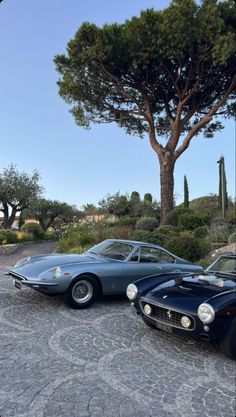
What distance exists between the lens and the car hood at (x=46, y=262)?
217 inches

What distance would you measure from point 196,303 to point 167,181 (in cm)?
1314

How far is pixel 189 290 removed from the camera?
4.10m

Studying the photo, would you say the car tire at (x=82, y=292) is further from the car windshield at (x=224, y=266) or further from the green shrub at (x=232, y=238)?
the green shrub at (x=232, y=238)

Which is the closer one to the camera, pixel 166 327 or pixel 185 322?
pixel 185 322

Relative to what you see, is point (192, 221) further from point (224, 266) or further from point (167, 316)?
point (167, 316)

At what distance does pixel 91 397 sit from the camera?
2789 mm

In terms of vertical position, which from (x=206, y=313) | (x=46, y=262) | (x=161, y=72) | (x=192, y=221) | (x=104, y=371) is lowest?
(x=104, y=371)

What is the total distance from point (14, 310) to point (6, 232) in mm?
11164

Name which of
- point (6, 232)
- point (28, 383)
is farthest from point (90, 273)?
point (6, 232)

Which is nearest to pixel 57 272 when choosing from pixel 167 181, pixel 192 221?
pixel 192 221

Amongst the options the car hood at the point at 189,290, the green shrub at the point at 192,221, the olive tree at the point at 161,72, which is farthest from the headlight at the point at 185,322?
the olive tree at the point at 161,72

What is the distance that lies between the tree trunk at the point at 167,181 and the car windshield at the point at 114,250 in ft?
33.1

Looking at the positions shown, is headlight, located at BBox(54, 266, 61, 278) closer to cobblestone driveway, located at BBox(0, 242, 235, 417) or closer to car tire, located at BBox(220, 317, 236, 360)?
cobblestone driveway, located at BBox(0, 242, 235, 417)

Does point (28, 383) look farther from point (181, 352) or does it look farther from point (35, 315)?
point (35, 315)
